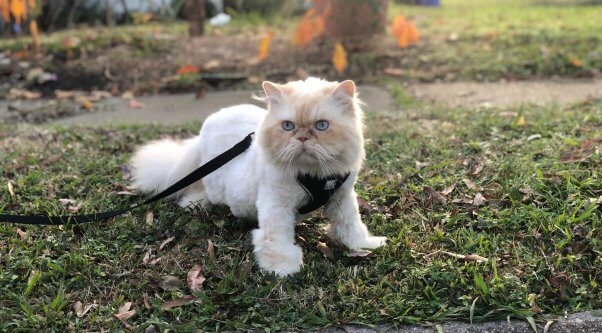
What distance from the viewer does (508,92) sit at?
646 cm

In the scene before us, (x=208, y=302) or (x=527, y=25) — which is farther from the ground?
(x=527, y=25)

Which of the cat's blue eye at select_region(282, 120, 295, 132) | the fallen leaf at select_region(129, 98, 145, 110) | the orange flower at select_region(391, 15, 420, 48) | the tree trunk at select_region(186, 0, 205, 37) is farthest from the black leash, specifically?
the tree trunk at select_region(186, 0, 205, 37)

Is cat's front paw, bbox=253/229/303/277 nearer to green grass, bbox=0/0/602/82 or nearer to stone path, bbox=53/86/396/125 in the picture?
stone path, bbox=53/86/396/125

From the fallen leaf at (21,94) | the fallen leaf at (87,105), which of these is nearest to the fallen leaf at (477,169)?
the fallen leaf at (87,105)

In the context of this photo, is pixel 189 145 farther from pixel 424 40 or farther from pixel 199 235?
pixel 424 40

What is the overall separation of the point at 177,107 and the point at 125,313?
4.02 meters

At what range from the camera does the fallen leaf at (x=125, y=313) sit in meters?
2.74

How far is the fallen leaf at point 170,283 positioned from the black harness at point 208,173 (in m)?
0.59

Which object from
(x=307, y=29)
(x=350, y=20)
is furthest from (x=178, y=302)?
(x=350, y=20)

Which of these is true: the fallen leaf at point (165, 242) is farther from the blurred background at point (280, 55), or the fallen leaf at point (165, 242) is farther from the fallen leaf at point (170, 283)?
the blurred background at point (280, 55)

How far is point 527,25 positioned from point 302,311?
840 centimetres

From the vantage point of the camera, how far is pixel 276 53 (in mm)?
8367

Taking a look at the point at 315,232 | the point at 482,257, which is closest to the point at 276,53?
the point at 315,232

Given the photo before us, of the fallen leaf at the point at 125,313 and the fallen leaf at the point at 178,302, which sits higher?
the fallen leaf at the point at 178,302
